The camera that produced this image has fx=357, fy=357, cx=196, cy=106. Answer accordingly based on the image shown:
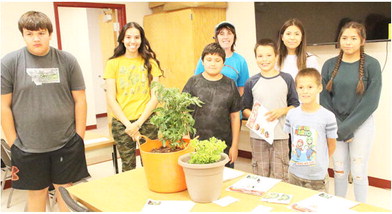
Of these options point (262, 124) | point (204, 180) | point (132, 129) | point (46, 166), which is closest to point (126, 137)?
point (132, 129)

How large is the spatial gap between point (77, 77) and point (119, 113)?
44 cm

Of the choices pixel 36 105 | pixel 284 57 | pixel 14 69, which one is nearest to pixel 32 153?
pixel 36 105

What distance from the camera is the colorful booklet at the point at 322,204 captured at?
1.33 meters

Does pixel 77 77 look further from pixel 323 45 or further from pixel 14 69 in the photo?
pixel 323 45

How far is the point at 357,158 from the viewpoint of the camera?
2.33 meters

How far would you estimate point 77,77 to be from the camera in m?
2.20

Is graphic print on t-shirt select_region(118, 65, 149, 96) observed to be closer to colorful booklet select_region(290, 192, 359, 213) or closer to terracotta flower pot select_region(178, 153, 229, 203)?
terracotta flower pot select_region(178, 153, 229, 203)

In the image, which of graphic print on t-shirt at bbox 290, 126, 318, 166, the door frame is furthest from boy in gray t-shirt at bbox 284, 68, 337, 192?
the door frame

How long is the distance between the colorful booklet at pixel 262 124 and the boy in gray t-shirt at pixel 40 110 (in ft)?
3.64

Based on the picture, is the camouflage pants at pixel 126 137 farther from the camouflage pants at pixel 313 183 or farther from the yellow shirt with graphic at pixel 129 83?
the camouflage pants at pixel 313 183

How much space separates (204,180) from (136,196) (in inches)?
12.9

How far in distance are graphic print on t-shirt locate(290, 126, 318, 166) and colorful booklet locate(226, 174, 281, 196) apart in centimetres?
39

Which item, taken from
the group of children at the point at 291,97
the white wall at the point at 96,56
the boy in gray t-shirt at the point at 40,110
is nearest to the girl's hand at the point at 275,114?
the group of children at the point at 291,97

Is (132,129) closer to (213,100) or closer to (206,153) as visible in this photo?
(213,100)
